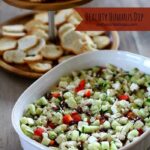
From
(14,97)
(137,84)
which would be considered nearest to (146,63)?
(137,84)

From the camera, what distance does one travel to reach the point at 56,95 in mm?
1022

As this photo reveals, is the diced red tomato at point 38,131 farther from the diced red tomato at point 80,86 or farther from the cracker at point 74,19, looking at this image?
the cracker at point 74,19

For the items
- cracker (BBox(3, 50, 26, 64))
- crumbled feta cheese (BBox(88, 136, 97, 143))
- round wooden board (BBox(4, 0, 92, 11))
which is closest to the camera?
crumbled feta cheese (BBox(88, 136, 97, 143))

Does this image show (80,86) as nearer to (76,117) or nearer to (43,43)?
(76,117)

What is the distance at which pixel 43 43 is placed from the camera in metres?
1.33

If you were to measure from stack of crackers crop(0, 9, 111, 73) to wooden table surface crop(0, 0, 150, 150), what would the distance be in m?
0.05

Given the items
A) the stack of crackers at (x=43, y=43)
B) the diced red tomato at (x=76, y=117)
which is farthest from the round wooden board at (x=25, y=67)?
the diced red tomato at (x=76, y=117)

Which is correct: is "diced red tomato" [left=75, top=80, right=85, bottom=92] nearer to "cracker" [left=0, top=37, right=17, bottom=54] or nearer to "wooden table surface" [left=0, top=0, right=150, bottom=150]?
"wooden table surface" [left=0, top=0, right=150, bottom=150]

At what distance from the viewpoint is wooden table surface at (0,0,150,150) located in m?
1.02

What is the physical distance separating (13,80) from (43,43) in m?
0.17

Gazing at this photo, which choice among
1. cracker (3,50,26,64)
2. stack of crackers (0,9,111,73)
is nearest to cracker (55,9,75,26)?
stack of crackers (0,9,111,73)

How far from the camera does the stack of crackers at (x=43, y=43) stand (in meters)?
1.26

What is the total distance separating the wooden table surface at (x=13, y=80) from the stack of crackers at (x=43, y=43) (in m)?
0.05

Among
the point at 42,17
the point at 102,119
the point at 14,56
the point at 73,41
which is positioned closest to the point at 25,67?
the point at 14,56
